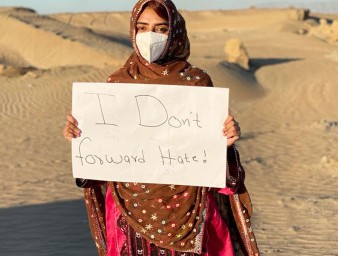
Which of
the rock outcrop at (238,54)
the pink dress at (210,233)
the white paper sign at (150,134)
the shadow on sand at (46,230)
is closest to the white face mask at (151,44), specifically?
the white paper sign at (150,134)

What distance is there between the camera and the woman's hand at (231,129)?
2615 mm

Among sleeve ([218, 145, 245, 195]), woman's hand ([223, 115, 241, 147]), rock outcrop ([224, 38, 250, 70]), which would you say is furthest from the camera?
rock outcrop ([224, 38, 250, 70])

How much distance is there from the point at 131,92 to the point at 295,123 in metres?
11.0

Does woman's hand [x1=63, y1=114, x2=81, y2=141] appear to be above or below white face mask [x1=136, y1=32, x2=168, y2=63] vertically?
below

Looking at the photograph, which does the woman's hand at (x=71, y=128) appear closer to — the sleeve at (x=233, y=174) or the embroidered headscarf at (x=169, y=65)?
the embroidered headscarf at (x=169, y=65)

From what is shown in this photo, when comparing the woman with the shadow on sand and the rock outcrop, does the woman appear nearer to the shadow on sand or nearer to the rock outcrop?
the shadow on sand

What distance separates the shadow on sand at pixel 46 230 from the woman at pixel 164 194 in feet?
9.94

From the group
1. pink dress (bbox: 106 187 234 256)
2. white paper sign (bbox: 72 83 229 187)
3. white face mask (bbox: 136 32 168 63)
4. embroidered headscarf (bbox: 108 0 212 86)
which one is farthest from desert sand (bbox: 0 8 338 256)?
white face mask (bbox: 136 32 168 63)

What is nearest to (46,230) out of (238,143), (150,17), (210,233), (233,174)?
(210,233)

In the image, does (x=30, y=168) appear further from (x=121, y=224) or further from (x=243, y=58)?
(x=243, y=58)

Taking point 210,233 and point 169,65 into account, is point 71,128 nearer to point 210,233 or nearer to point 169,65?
point 169,65

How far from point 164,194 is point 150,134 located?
265 millimetres

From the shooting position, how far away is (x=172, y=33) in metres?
2.69

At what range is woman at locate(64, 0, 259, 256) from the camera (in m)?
2.68
